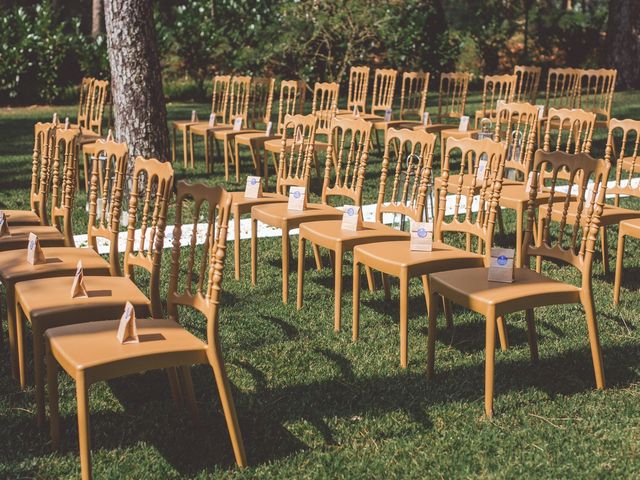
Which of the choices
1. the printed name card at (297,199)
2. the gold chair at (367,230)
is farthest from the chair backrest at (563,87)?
the printed name card at (297,199)

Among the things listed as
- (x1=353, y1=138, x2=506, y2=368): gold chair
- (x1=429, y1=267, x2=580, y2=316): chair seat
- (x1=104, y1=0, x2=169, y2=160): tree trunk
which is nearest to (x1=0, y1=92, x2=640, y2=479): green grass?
(x1=353, y1=138, x2=506, y2=368): gold chair

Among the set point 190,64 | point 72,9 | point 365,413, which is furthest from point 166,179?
point 72,9

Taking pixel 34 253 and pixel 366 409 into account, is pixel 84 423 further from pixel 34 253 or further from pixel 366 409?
pixel 34 253

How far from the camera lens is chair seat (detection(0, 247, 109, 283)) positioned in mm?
4422

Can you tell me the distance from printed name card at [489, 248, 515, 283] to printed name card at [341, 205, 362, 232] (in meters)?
1.24

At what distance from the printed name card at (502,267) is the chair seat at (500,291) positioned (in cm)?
4

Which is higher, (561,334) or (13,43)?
(13,43)

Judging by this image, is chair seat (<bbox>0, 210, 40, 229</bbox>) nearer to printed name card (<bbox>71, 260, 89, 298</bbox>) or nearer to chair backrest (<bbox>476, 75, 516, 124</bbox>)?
printed name card (<bbox>71, 260, 89, 298</bbox>)

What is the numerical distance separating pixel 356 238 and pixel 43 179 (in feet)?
6.35

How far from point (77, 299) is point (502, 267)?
1.94 meters

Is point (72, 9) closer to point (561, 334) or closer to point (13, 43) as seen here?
point (13, 43)

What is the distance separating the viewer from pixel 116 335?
141 inches

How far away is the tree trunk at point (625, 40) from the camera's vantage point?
19016mm

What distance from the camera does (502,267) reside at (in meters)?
4.34
